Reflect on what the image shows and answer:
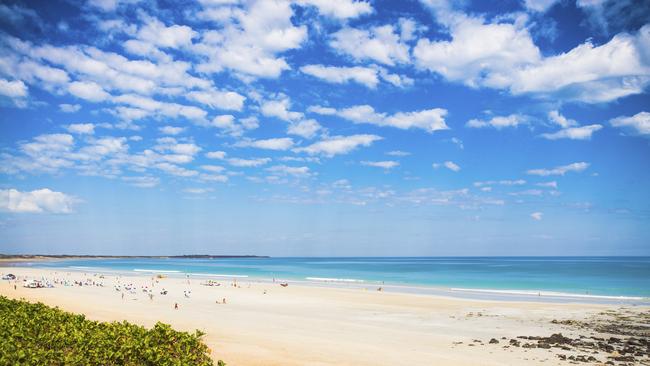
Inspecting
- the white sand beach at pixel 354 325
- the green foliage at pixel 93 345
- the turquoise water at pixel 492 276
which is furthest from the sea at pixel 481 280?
the green foliage at pixel 93 345

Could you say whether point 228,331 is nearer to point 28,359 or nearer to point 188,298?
point 28,359

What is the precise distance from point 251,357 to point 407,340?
7.83 meters

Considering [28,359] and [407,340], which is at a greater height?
[28,359]

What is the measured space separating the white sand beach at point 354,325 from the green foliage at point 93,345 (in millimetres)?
4807

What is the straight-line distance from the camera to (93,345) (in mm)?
8766

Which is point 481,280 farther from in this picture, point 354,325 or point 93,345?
point 93,345

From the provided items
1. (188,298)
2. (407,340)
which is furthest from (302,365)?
(188,298)

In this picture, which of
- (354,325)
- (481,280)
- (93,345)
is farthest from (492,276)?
(93,345)

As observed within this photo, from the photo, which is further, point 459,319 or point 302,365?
point 459,319

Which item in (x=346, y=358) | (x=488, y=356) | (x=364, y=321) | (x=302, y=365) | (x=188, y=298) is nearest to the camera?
(x=302, y=365)

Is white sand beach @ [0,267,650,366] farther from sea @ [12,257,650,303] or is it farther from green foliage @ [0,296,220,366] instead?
sea @ [12,257,650,303]

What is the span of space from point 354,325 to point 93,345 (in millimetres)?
17274

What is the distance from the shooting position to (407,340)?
65.0 ft

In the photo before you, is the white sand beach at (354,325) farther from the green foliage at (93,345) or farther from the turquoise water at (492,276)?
the turquoise water at (492,276)
